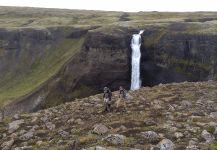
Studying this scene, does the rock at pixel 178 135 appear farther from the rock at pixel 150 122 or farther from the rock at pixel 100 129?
the rock at pixel 100 129

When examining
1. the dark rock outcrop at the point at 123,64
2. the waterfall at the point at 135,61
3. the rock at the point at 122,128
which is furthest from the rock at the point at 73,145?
the waterfall at the point at 135,61

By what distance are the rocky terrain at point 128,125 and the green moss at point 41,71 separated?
70.9 m

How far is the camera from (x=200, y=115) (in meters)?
37.0

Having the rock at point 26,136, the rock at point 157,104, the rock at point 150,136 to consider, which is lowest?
the rock at point 26,136

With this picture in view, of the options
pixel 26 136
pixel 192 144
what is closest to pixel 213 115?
pixel 192 144

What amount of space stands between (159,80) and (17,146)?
6639 centimetres

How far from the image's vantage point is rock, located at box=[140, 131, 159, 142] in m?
30.0

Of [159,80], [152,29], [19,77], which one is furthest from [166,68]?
[19,77]

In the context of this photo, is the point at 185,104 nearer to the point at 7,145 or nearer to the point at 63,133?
the point at 63,133

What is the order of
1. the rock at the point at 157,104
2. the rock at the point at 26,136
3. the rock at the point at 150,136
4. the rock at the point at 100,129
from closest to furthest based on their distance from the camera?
1. the rock at the point at 150,136
2. the rock at the point at 100,129
3. the rock at the point at 26,136
4. the rock at the point at 157,104

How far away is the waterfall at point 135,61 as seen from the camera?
98312 mm

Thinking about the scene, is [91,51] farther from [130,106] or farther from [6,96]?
[130,106]

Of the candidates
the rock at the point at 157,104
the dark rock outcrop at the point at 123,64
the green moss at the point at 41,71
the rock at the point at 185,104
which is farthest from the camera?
the green moss at the point at 41,71

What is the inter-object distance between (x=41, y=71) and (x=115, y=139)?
339 feet
